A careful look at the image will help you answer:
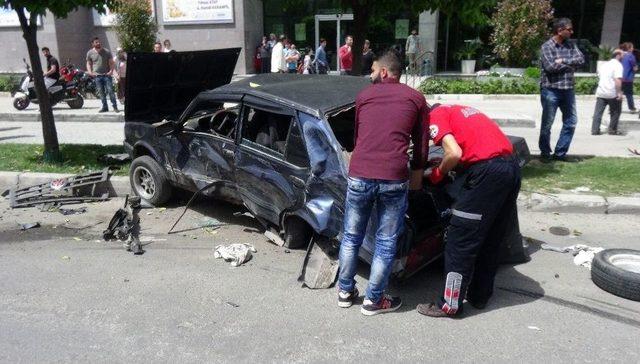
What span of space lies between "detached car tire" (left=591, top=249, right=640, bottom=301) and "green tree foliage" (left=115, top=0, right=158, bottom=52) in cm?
1628

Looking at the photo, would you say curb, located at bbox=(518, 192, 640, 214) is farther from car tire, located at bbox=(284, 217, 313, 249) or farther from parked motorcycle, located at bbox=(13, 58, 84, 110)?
parked motorcycle, located at bbox=(13, 58, 84, 110)

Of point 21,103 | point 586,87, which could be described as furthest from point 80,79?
point 586,87

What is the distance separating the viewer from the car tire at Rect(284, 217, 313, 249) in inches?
199

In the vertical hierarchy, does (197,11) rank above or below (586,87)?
above

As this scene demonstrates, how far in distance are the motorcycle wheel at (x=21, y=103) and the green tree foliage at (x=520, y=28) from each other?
14.3 m

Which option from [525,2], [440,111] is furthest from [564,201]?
[525,2]

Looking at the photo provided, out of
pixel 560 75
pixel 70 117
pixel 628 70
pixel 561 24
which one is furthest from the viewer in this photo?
pixel 70 117

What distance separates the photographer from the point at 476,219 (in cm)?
369

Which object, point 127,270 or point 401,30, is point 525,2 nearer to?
point 401,30

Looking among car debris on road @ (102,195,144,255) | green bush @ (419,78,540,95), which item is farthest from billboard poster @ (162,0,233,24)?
car debris on road @ (102,195,144,255)

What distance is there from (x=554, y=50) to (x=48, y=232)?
673 cm

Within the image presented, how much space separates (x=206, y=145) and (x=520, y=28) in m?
15.5

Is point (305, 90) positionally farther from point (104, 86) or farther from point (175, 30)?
point (175, 30)

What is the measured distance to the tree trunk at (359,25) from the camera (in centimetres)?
696
